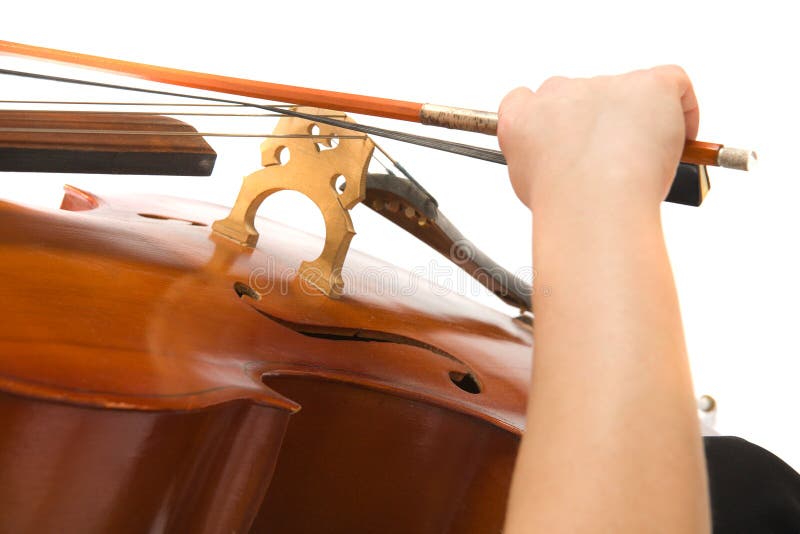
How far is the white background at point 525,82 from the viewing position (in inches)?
66.4

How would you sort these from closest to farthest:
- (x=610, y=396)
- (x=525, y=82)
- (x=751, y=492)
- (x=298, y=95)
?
1. (x=610, y=396)
2. (x=751, y=492)
3. (x=298, y=95)
4. (x=525, y=82)

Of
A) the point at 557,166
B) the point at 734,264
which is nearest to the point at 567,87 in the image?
the point at 557,166

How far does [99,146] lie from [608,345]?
1.64 feet

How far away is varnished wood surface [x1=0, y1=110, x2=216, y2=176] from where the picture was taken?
0.69m

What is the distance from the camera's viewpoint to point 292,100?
0.75 m

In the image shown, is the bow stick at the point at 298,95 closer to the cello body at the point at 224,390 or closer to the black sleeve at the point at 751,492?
the cello body at the point at 224,390

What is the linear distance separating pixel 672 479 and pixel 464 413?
340mm

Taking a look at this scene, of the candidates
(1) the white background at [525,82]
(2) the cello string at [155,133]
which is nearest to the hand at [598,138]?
(2) the cello string at [155,133]

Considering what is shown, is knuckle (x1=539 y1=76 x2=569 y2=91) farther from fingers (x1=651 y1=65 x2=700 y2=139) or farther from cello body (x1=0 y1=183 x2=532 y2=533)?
cello body (x1=0 y1=183 x2=532 y2=533)

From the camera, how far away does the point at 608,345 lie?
374 mm

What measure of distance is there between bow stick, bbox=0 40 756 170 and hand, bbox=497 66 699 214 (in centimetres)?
10

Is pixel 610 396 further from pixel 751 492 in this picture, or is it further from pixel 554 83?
pixel 751 492

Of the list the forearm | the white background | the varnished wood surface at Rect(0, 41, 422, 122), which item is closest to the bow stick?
the varnished wood surface at Rect(0, 41, 422, 122)

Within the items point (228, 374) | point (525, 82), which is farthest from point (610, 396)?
point (525, 82)
